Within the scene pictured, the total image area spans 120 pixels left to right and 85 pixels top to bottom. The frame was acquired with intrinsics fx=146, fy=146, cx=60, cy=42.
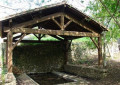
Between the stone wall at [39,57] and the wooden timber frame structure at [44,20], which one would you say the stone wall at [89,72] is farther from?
→ the stone wall at [39,57]

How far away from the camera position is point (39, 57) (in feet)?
39.7

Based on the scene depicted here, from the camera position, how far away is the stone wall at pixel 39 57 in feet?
37.4

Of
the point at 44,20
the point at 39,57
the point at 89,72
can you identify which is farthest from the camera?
the point at 39,57

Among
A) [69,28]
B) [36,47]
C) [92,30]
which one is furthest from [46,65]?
[92,30]

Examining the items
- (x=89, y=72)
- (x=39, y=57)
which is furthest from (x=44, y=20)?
(x=39, y=57)

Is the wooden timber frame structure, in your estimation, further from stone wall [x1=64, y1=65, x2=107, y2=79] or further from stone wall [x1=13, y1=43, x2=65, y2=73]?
stone wall [x1=13, y1=43, x2=65, y2=73]

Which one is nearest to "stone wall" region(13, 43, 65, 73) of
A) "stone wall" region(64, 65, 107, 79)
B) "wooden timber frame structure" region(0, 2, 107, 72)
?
"stone wall" region(64, 65, 107, 79)

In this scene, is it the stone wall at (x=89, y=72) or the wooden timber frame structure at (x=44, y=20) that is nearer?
the wooden timber frame structure at (x=44, y=20)

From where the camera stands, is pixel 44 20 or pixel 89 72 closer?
pixel 44 20

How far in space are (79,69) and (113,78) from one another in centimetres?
247

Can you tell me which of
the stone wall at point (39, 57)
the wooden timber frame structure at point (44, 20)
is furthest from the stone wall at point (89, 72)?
the stone wall at point (39, 57)

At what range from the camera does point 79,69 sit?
33.0ft

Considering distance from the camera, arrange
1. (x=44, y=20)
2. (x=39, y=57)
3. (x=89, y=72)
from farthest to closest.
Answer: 1. (x=39, y=57)
2. (x=89, y=72)
3. (x=44, y=20)

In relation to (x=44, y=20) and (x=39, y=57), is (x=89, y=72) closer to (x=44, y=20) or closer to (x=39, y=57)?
(x=44, y=20)
